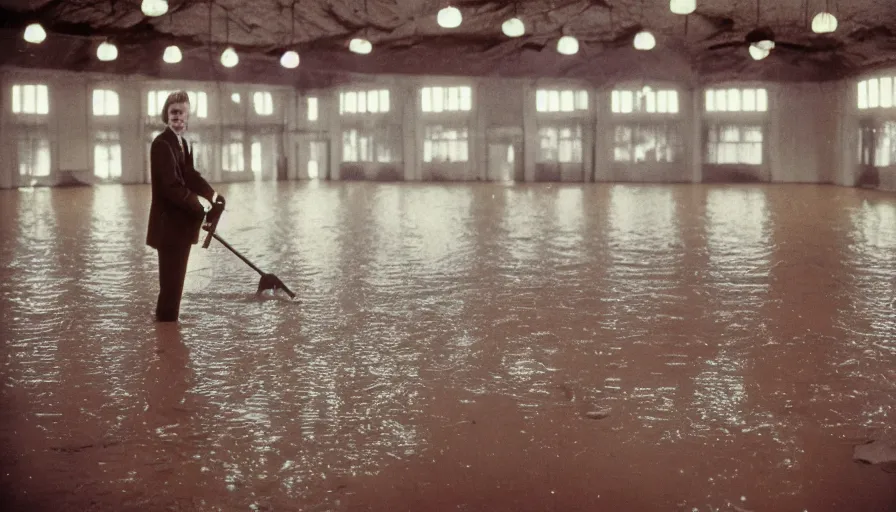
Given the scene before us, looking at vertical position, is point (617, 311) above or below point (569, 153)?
below

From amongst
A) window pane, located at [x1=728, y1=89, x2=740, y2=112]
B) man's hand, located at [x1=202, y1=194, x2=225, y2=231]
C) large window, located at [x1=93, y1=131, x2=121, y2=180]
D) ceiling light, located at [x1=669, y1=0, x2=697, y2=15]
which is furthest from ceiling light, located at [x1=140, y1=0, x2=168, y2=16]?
window pane, located at [x1=728, y1=89, x2=740, y2=112]

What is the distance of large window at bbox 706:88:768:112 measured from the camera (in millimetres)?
29328

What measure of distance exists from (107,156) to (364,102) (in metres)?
8.52

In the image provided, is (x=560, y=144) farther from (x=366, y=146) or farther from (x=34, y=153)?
(x=34, y=153)

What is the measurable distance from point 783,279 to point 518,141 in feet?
73.0

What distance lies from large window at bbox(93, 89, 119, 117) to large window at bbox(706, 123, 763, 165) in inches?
732

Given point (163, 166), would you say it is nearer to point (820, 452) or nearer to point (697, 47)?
point (820, 452)

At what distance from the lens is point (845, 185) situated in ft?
88.9

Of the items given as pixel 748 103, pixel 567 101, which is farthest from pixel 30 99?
pixel 748 103

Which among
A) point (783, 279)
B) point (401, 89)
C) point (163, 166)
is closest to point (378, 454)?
point (163, 166)

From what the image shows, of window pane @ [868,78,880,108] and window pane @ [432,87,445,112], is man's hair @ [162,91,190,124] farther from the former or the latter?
window pane @ [432,87,445,112]

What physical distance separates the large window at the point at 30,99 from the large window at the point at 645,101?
1727cm

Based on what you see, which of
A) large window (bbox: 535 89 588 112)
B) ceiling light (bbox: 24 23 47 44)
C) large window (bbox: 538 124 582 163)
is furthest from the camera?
large window (bbox: 538 124 582 163)

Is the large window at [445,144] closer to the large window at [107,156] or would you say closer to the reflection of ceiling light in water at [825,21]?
the large window at [107,156]
